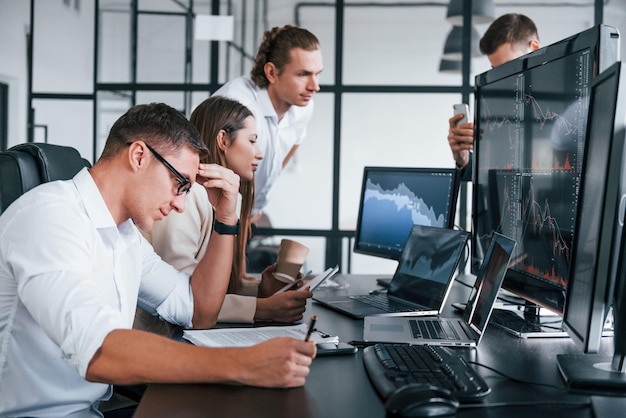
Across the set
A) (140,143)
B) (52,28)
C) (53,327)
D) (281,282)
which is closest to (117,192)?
(140,143)

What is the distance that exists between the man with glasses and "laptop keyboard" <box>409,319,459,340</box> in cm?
44

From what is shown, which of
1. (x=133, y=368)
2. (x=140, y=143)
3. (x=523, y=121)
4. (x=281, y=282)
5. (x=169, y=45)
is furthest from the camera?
(x=169, y=45)

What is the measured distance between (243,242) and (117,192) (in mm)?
946

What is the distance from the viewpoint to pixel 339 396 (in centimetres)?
106

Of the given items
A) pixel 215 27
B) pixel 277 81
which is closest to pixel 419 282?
pixel 277 81

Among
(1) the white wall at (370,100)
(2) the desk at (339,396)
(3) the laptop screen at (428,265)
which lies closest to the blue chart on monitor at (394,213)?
(3) the laptop screen at (428,265)

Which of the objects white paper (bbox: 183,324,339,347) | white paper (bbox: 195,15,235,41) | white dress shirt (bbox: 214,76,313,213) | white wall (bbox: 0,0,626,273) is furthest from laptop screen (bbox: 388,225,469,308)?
white paper (bbox: 195,15,235,41)

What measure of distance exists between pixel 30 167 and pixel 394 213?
1.21 meters

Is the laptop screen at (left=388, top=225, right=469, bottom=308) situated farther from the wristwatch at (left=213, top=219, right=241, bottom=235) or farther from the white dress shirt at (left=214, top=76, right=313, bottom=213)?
the white dress shirt at (left=214, top=76, right=313, bottom=213)

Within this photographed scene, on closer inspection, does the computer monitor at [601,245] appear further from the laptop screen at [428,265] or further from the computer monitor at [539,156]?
the laptop screen at [428,265]

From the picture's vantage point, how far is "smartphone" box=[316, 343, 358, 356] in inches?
52.0

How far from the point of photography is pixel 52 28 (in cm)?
501

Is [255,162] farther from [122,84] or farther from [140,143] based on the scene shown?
[122,84]

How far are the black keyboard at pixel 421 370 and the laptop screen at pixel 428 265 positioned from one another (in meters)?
0.52
